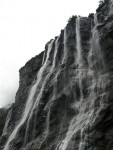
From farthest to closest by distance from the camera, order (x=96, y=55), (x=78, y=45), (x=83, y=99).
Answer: (x=78, y=45)
(x=96, y=55)
(x=83, y=99)

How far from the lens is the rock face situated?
77.3 feet

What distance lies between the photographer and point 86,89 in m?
29.2

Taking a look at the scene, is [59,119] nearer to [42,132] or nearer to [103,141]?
[42,132]

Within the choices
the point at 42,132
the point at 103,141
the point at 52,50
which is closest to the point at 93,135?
the point at 103,141

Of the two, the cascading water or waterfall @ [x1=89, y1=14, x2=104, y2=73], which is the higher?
waterfall @ [x1=89, y1=14, x2=104, y2=73]

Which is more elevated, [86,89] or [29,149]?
[86,89]

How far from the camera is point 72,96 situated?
1177 inches

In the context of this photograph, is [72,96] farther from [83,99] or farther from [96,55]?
[96,55]

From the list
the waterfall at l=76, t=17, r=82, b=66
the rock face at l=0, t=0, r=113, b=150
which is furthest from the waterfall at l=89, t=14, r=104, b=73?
the waterfall at l=76, t=17, r=82, b=66

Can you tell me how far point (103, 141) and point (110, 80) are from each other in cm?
723

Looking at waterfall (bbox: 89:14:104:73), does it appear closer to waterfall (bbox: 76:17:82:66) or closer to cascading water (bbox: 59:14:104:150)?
cascading water (bbox: 59:14:104:150)

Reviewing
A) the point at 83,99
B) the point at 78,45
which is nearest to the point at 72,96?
the point at 83,99

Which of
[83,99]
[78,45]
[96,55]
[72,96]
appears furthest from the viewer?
[78,45]

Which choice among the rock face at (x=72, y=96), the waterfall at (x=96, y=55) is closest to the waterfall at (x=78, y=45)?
the rock face at (x=72, y=96)
